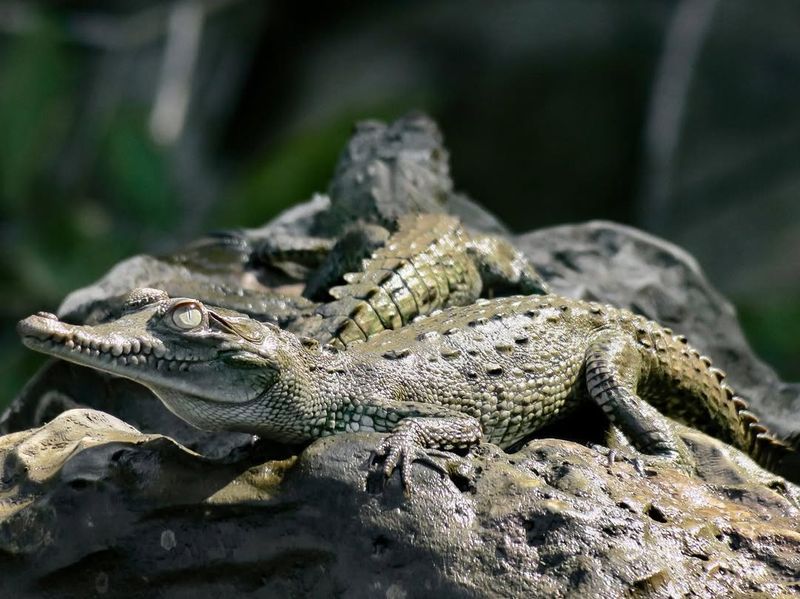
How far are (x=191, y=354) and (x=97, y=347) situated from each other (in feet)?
0.95

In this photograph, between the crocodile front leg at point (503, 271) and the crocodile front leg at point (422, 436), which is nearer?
the crocodile front leg at point (422, 436)

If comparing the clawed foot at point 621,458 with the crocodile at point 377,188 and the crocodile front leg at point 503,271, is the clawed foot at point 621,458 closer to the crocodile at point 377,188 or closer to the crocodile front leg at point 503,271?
the crocodile front leg at point 503,271

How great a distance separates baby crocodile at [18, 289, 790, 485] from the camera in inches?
136

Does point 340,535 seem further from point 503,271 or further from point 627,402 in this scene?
point 503,271

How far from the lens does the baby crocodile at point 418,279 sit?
4992 mm

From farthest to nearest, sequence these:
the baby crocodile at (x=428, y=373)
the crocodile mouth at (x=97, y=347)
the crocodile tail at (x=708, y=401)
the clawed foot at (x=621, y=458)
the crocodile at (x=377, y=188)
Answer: the crocodile at (x=377, y=188), the crocodile tail at (x=708, y=401), the clawed foot at (x=621, y=458), the baby crocodile at (x=428, y=373), the crocodile mouth at (x=97, y=347)

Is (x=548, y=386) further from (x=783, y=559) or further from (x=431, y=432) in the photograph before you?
(x=783, y=559)

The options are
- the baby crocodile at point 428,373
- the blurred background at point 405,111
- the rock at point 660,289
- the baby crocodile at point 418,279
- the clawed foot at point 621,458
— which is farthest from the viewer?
the blurred background at point 405,111

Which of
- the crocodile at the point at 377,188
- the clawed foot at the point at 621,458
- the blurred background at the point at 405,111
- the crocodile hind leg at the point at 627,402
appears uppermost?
the blurred background at the point at 405,111

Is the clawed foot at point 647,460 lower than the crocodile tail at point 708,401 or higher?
lower

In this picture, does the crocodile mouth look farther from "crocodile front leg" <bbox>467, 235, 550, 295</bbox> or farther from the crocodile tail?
"crocodile front leg" <bbox>467, 235, 550, 295</bbox>

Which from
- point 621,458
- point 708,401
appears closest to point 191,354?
point 621,458

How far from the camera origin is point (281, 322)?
5.17 metres

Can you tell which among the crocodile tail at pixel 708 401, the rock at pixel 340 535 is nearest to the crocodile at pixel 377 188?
the crocodile tail at pixel 708 401
